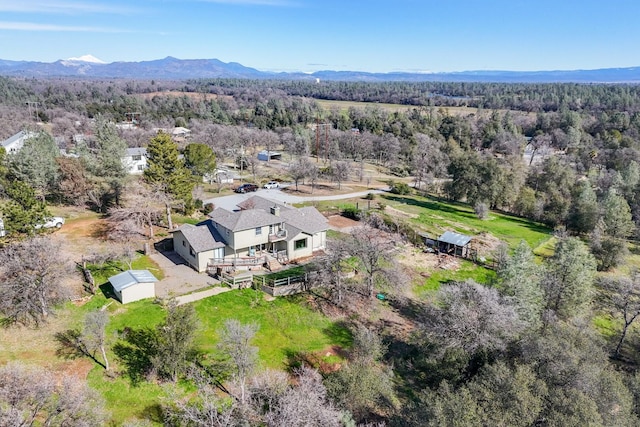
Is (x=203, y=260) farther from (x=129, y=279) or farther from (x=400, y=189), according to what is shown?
(x=400, y=189)

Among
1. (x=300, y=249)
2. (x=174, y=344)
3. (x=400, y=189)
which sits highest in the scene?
(x=174, y=344)

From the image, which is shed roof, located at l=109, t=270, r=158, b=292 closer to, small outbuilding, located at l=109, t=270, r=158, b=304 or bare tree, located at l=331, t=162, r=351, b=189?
small outbuilding, located at l=109, t=270, r=158, b=304

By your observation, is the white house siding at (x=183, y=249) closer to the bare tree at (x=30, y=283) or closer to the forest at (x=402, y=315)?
the forest at (x=402, y=315)

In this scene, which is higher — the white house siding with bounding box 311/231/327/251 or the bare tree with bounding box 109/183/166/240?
the bare tree with bounding box 109/183/166/240

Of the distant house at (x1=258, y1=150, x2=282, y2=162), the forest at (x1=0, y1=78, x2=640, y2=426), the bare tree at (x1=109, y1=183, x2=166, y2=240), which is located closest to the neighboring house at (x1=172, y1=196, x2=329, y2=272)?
the forest at (x1=0, y1=78, x2=640, y2=426)

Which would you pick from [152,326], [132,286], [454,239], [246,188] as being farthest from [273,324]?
[246,188]

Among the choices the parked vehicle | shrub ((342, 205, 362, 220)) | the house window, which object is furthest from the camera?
the parked vehicle
